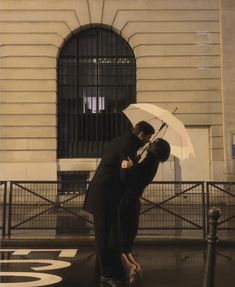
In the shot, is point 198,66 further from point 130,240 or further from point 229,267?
point 130,240

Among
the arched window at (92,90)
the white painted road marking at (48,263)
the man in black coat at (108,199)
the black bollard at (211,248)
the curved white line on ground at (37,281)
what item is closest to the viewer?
the black bollard at (211,248)

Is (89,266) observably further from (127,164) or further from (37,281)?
(127,164)

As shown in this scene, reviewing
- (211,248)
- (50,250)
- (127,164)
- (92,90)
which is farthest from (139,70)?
(211,248)

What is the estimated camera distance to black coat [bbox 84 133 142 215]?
19.2 ft

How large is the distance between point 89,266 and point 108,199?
82.4 inches

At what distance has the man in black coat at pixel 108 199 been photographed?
586 centimetres

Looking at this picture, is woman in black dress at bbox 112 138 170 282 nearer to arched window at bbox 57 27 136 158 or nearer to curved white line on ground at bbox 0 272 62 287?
curved white line on ground at bbox 0 272 62 287

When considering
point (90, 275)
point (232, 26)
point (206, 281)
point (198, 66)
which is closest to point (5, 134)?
point (198, 66)

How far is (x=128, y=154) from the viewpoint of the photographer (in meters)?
5.84

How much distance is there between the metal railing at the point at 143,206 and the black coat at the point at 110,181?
4.28m

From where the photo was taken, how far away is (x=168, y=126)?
6941 millimetres

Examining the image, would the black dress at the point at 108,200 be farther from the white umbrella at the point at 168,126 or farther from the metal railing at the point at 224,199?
the metal railing at the point at 224,199

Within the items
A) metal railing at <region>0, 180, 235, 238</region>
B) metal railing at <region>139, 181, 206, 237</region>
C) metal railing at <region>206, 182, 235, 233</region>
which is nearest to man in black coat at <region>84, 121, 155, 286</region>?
metal railing at <region>0, 180, 235, 238</region>

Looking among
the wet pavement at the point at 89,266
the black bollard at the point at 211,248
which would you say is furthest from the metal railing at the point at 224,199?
the black bollard at the point at 211,248
